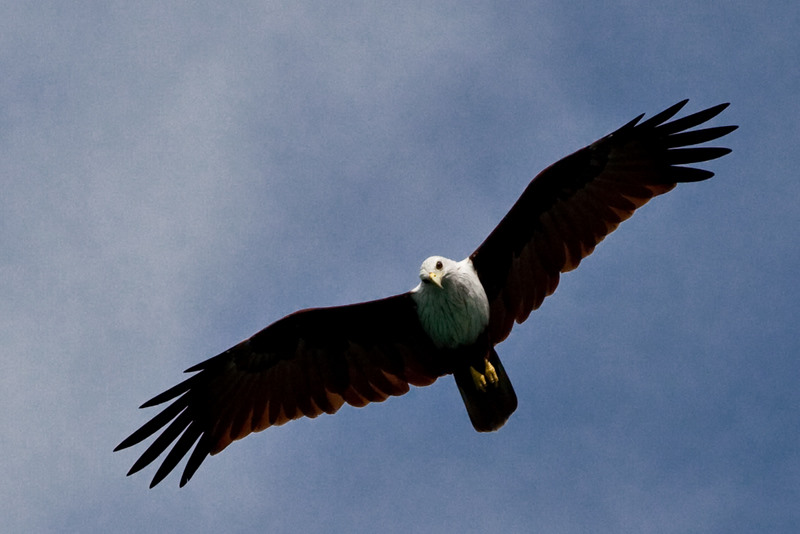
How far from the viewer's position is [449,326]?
A: 1262cm

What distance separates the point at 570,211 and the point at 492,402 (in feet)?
7.99

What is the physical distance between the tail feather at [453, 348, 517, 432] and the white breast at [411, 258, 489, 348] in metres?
0.41

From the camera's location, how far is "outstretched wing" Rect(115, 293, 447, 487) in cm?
1331

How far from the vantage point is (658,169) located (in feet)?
42.7

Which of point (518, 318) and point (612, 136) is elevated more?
point (612, 136)

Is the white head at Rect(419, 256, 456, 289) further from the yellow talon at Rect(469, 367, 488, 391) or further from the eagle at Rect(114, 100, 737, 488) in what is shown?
the yellow talon at Rect(469, 367, 488, 391)

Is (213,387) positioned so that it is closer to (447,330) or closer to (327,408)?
(327,408)

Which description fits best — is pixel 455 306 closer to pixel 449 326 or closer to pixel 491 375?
pixel 449 326

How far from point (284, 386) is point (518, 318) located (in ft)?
10.0

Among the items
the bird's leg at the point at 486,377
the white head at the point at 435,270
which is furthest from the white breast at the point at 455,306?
the bird's leg at the point at 486,377

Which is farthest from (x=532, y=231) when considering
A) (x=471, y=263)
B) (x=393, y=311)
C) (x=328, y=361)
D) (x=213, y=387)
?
(x=213, y=387)

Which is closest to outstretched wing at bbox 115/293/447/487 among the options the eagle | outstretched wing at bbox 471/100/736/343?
the eagle

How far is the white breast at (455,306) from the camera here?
12453 mm

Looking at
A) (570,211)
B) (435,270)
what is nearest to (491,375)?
(435,270)
